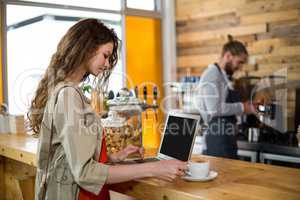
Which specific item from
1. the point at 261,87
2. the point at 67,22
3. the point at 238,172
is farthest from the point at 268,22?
the point at 238,172

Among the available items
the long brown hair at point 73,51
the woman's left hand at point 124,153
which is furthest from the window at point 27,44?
the long brown hair at point 73,51

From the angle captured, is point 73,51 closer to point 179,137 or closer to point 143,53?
point 179,137

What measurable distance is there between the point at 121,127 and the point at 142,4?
3392mm

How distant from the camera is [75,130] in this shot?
139 centimetres

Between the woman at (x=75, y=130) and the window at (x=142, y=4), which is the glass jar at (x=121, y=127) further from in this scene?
the window at (x=142, y=4)

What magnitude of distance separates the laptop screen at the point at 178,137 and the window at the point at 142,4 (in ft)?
10.7

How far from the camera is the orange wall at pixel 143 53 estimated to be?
4.95 metres

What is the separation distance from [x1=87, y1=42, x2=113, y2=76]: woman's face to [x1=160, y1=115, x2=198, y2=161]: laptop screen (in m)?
0.44

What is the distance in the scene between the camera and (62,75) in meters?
1.51

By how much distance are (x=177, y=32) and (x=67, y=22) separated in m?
1.44

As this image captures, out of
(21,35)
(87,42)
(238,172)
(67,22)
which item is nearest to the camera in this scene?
(87,42)

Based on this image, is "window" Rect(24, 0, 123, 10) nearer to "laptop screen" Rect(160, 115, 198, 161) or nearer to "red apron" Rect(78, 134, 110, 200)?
"laptop screen" Rect(160, 115, 198, 161)

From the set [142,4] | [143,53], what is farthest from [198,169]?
[142,4]

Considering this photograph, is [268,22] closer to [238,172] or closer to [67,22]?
[67,22]
